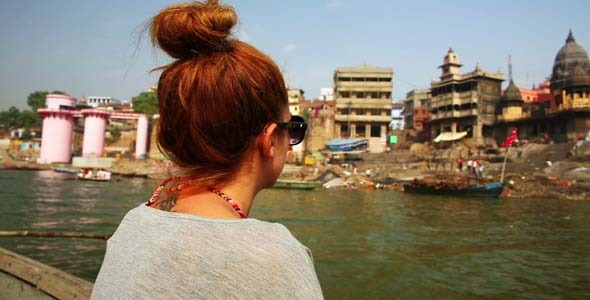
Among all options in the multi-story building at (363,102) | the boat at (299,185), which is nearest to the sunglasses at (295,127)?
the boat at (299,185)

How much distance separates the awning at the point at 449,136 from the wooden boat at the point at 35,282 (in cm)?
4313

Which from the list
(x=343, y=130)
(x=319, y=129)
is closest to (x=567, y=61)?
(x=343, y=130)

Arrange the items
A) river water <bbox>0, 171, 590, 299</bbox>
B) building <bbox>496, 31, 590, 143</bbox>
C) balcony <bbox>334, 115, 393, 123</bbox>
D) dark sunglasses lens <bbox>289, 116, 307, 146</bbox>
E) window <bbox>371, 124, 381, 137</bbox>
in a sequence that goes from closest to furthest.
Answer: dark sunglasses lens <bbox>289, 116, 307, 146</bbox>
river water <bbox>0, 171, 590, 299</bbox>
building <bbox>496, 31, 590, 143</bbox>
balcony <bbox>334, 115, 393, 123</bbox>
window <bbox>371, 124, 381, 137</bbox>

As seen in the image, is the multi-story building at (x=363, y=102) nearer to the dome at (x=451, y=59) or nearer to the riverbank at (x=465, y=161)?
the riverbank at (x=465, y=161)

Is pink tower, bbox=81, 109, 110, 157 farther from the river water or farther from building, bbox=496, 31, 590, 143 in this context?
building, bbox=496, 31, 590, 143

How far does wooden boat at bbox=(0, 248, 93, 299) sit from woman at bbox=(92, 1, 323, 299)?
8.52 ft

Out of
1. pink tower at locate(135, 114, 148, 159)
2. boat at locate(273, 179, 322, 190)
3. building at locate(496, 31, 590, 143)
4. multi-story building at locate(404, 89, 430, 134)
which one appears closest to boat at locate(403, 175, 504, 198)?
boat at locate(273, 179, 322, 190)

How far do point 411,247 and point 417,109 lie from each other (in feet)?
169

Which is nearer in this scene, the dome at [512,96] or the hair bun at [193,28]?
the hair bun at [193,28]

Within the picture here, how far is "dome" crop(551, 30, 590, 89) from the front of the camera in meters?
43.7

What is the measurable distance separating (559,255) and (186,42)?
32.9 feet

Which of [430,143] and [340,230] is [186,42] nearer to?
[340,230]

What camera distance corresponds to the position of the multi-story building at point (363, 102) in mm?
49281

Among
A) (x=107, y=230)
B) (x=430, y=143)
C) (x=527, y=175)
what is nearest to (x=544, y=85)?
(x=430, y=143)
